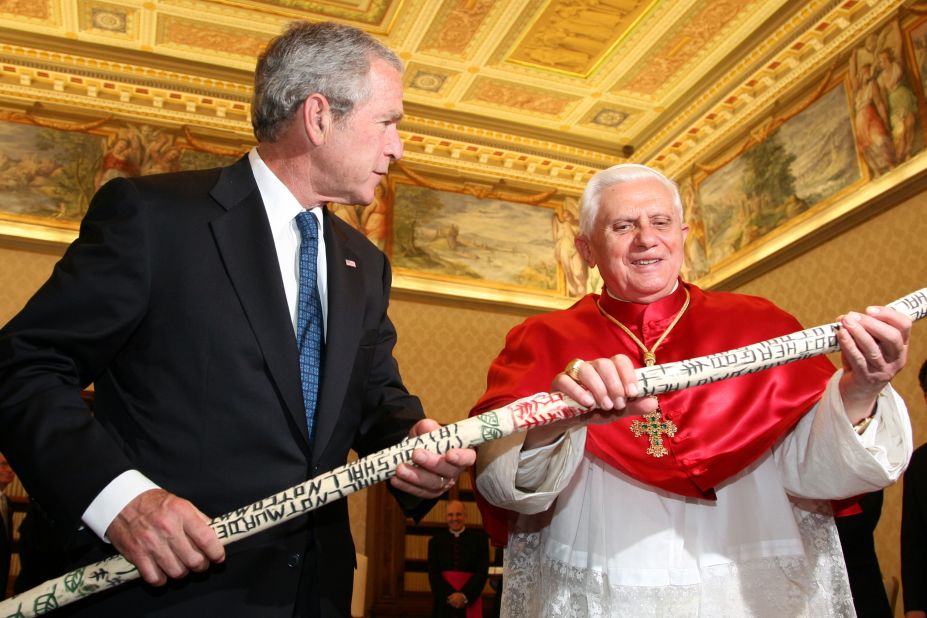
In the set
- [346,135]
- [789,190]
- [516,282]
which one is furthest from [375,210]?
[346,135]

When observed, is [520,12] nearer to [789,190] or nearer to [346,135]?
[789,190]

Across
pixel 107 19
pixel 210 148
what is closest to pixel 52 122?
pixel 107 19

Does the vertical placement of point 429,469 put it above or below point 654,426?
below

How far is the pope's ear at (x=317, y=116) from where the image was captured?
2404mm

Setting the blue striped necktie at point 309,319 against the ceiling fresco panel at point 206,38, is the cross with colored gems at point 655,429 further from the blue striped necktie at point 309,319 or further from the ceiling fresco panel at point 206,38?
the ceiling fresco panel at point 206,38

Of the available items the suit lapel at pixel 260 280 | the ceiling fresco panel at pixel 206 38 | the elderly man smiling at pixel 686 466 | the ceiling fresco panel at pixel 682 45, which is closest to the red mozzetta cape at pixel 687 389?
the elderly man smiling at pixel 686 466

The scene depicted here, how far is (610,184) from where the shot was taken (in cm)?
288

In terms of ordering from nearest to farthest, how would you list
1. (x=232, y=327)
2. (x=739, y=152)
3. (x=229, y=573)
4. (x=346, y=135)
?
(x=229, y=573)
(x=232, y=327)
(x=346, y=135)
(x=739, y=152)

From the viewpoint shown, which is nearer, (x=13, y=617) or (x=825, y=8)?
(x=13, y=617)

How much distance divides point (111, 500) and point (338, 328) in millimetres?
677

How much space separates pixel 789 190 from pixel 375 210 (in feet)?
16.9

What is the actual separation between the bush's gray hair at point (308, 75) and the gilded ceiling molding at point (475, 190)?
9.79m

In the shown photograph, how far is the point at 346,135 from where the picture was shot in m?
2.45

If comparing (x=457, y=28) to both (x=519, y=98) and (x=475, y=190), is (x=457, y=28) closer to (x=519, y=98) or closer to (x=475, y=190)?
(x=519, y=98)
